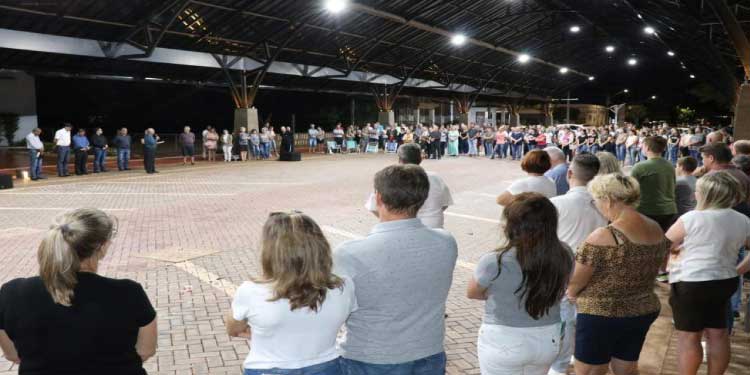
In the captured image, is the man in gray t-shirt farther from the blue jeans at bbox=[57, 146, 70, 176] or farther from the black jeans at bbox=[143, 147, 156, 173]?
the blue jeans at bbox=[57, 146, 70, 176]

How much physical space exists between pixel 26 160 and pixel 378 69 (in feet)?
59.4

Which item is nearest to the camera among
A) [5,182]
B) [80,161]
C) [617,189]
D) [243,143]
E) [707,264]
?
[617,189]

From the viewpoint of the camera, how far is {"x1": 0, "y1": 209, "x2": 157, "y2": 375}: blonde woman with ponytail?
2125 mm

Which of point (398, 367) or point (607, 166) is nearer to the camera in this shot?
point (398, 367)

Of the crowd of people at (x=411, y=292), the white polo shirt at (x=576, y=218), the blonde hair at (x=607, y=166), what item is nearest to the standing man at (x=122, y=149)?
the blonde hair at (x=607, y=166)

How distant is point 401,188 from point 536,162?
260cm

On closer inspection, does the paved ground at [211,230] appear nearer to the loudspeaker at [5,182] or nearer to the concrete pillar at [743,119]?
the loudspeaker at [5,182]

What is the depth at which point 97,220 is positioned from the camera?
7.61ft

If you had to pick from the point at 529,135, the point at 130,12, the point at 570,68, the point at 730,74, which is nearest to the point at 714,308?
the point at 130,12

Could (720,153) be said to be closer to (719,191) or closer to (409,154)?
(719,191)

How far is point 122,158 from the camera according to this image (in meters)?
19.8

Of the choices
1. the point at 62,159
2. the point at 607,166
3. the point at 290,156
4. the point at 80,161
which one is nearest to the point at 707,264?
the point at 607,166

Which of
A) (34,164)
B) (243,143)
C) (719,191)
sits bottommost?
(34,164)

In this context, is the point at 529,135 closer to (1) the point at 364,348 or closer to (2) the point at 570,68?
(1) the point at 364,348
